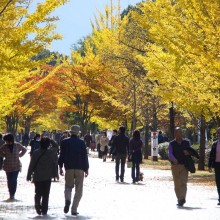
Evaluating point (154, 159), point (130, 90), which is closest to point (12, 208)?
point (154, 159)

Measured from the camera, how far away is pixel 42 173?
14.5m

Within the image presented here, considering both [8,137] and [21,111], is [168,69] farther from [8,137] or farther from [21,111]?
[21,111]

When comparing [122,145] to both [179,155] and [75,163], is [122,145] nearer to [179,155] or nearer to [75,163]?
[179,155]

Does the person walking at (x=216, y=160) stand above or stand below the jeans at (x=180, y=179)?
above

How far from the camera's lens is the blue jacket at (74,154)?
47.9 feet

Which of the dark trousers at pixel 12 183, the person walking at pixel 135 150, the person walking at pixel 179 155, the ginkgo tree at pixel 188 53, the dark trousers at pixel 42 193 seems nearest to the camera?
the dark trousers at pixel 42 193

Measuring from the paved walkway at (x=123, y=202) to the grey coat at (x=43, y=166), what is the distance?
710 millimetres

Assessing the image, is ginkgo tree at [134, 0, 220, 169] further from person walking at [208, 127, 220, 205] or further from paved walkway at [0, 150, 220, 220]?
person walking at [208, 127, 220, 205]

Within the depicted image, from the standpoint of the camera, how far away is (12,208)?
15.6m

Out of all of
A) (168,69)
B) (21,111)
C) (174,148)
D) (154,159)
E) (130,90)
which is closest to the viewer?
(174,148)

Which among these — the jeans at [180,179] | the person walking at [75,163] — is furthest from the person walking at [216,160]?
the person walking at [75,163]

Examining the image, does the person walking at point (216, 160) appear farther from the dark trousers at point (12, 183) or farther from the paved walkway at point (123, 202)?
the dark trousers at point (12, 183)

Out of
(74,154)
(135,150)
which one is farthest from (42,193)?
(135,150)

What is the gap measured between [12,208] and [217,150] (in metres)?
4.65
